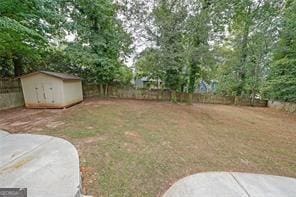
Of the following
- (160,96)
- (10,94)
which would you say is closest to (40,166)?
(10,94)

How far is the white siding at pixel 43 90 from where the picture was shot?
9547 mm

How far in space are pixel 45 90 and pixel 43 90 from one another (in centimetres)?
9

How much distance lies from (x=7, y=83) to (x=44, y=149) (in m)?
7.55

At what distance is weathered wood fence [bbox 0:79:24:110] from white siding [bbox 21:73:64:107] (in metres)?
0.68

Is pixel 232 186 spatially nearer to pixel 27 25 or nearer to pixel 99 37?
pixel 27 25

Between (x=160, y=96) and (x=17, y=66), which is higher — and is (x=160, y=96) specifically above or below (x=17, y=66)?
below

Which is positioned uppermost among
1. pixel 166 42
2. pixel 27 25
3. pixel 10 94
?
pixel 166 42

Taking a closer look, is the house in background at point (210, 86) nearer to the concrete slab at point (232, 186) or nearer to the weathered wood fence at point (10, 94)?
the weathered wood fence at point (10, 94)

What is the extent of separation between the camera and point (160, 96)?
48.3 feet

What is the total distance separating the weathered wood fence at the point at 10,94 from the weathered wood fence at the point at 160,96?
13.3 feet

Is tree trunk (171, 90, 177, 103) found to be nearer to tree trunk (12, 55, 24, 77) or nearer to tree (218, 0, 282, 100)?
tree (218, 0, 282, 100)

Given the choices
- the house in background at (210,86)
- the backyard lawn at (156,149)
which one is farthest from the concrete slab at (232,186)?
the house in background at (210,86)

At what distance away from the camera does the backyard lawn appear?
3.46 m

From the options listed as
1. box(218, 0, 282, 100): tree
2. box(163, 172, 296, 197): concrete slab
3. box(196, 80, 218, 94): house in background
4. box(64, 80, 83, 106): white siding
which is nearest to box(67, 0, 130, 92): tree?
box(64, 80, 83, 106): white siding
